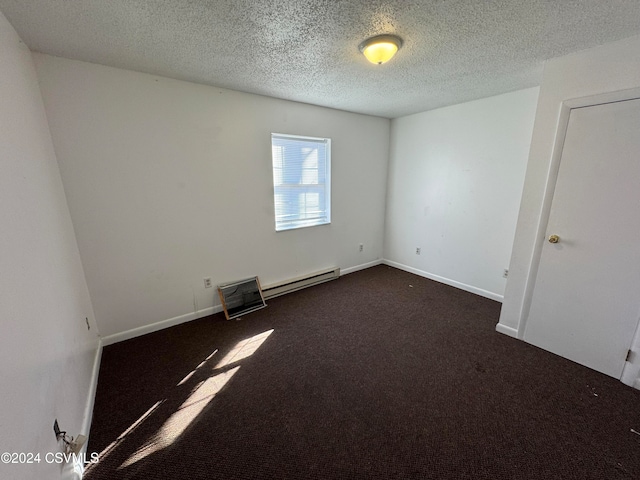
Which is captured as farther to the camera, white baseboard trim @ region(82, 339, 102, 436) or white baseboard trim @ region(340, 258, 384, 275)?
white baseboard trim @ region(340, 258, 384, 275)

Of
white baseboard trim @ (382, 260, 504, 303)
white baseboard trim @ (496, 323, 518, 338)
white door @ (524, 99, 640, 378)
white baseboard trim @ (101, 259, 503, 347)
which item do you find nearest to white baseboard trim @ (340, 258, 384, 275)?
white baseboard trim @ (101, 259, 503, 347)

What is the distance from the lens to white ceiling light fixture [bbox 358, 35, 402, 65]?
163 cm

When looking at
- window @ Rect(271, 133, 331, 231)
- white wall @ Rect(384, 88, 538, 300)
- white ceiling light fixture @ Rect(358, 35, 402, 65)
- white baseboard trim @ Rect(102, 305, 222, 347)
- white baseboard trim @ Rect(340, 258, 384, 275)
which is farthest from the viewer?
white baseboard trim @ Rect(340, 258, 384, 275)

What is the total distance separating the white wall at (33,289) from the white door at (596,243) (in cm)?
324

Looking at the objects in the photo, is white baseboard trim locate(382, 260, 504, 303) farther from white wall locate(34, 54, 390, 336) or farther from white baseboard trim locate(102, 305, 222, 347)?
white baseboard trim locate(102, 305, 222, 347)

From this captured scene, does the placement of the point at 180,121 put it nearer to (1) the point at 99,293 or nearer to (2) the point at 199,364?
(1) the point at 99,293

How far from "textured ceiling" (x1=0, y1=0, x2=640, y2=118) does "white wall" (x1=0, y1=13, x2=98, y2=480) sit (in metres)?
0.40

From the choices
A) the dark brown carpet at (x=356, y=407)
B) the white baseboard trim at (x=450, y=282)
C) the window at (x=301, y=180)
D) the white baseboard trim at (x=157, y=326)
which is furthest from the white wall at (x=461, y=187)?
the white baseboard trim at (x=157, y=326)

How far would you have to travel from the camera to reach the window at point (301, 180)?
10.3 ft

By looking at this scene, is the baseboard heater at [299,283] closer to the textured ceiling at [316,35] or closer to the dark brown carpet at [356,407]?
the dark brown carpet at [356,407]

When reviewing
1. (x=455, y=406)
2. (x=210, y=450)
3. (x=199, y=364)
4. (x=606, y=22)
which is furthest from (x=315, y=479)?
(x=606, y=22)

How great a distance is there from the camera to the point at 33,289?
1.15m

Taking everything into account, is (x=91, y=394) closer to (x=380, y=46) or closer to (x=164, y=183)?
(x=164, y=183)

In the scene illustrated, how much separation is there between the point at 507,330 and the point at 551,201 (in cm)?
125
